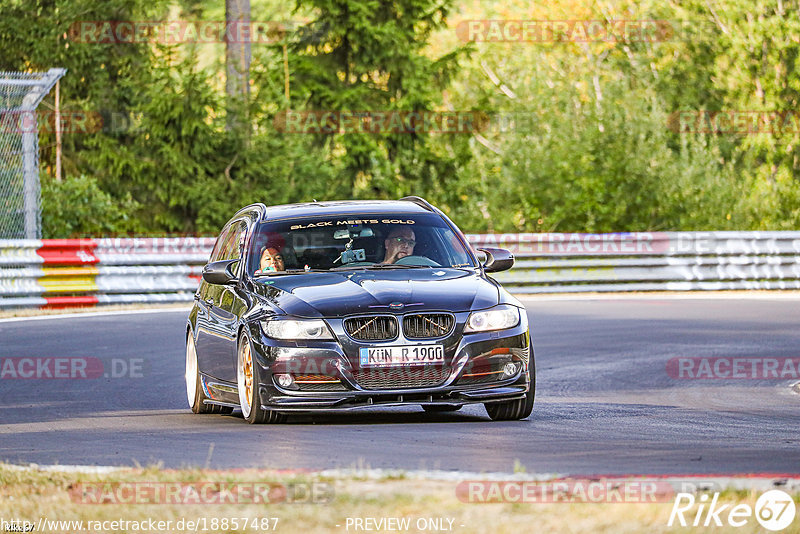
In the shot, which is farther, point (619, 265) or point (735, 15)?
point (735, 15)

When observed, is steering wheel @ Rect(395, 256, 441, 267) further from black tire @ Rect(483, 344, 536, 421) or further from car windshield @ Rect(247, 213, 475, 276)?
black tire @ Rect(483, 344, 536, 421)

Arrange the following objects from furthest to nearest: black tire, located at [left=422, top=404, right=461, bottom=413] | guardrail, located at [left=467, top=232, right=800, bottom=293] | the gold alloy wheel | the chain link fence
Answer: guardrail, located at [left=467, top=232, right=800, bottom=293], the chain link fence, the gold alloy wheel, black tire, located at [left=422, top=404, right=461, bottom=413]

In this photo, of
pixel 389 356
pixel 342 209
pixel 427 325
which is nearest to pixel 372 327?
pixel 389 356

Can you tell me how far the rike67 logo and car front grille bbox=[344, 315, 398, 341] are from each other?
13.5 ft

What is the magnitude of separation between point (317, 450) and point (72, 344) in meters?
10.1

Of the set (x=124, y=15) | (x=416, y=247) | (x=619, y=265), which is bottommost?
(x=619, y=265)

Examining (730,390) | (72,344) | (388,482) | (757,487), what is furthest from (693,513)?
(72,344)

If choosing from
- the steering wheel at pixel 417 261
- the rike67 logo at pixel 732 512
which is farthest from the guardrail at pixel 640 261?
the rike67 logo at pixel 732 512

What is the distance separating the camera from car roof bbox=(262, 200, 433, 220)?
477 inches

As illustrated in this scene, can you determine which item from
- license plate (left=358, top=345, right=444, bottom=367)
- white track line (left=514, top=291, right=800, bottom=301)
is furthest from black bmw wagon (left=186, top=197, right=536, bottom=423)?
white track line (left=514, top=291, right=800, bottom=301)

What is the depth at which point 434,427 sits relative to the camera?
1053cm

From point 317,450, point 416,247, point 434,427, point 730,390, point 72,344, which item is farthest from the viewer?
point 72,344

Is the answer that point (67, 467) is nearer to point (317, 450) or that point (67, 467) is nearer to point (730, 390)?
point (317, 450)

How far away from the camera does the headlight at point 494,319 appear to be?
1060 cm
